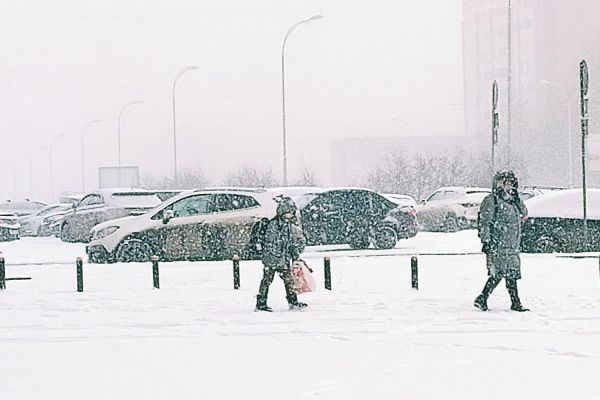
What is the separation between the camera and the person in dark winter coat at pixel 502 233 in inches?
501

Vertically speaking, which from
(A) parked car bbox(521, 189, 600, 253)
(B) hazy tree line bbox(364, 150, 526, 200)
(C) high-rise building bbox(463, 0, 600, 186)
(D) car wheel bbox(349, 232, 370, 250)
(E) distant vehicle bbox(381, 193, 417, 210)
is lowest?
(D) car wheel bbox(349, 232, 370, 250)

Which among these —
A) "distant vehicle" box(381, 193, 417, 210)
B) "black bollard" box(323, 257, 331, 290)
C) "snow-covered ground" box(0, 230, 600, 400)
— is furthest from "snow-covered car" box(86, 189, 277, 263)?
"distant vehicle" box(381, 193, 417, 210)

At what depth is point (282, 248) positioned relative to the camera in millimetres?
13141

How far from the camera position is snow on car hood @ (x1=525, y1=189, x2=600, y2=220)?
830 inches

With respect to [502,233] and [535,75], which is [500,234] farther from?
[535,75]

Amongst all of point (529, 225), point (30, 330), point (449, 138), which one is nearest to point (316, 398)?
point (30, 330)

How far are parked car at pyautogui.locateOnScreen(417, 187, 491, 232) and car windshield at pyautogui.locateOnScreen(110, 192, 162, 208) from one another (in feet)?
28.3

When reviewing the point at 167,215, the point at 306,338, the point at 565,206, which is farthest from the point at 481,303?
the point at 565,206

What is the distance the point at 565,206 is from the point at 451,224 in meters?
11.1

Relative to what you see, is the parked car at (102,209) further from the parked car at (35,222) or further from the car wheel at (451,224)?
the car wheel at (451,224)

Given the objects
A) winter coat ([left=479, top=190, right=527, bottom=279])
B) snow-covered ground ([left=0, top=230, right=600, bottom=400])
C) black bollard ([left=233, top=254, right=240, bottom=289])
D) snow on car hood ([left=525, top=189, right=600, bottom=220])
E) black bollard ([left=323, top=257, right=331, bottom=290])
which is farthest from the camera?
snow on car hood ([left=525, top=189, right=600, bottom=220])

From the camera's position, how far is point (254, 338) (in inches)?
438

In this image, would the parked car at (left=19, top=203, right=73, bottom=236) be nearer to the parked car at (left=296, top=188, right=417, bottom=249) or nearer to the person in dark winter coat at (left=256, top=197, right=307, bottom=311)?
the parked car at (left=296, top=188, right=417, bottom=249)

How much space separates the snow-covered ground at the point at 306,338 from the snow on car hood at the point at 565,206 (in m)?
2.57
